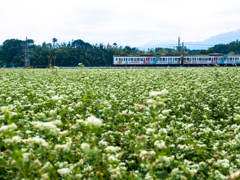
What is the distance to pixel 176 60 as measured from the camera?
40.6 meters

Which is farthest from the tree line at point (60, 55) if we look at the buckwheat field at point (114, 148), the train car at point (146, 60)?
the buckwheat field at point (114, 148)

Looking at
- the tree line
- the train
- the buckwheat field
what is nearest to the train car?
the train

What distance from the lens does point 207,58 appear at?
129 ft

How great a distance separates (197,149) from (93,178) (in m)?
1.32

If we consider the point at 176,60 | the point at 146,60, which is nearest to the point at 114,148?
the point at 146,60

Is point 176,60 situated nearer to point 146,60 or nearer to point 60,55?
point 146,60

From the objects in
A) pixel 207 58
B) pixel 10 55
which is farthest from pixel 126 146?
pixel 10 55

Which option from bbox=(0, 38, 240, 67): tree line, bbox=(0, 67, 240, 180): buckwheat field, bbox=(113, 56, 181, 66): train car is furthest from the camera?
bbox=(0, 38, 240, 67): tree line

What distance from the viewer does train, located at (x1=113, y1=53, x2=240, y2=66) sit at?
38375 millimetres

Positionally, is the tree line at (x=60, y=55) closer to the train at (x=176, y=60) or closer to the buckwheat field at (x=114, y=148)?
the train at (x=176, y=60)

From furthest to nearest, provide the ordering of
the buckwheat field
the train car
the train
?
the train car → the train → the buckwheat field

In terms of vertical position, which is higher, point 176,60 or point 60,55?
point 60,55

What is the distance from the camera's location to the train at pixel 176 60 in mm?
38375

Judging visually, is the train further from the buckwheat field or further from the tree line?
the buckwheat field
